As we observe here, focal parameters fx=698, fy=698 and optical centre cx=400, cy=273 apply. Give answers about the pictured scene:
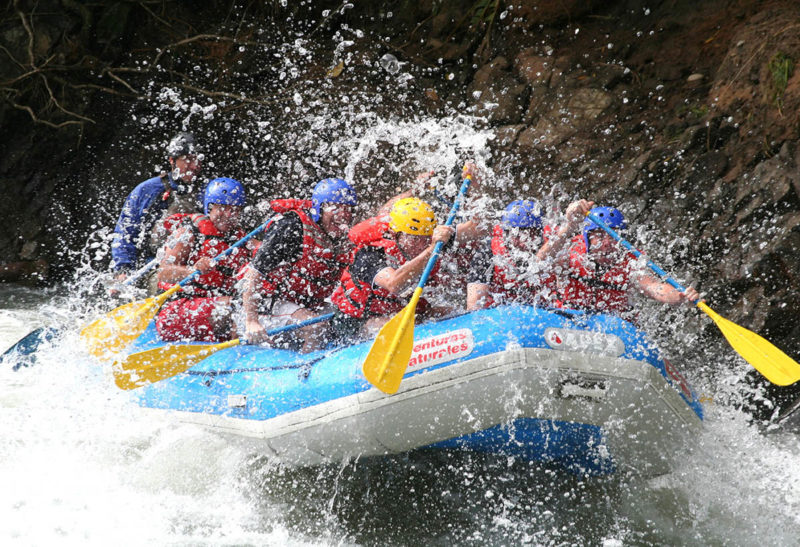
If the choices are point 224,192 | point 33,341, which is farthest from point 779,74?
point 33,341

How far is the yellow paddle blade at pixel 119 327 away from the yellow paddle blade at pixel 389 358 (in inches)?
67.4

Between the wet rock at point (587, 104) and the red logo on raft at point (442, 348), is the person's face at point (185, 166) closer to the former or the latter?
the red logo on raft at point (442, 348)

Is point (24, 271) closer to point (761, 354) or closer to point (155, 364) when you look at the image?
point (155, 364)

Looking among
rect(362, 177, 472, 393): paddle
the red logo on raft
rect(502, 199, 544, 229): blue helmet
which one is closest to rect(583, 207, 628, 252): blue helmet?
rect(502, 199, 544, 229): blue helmet

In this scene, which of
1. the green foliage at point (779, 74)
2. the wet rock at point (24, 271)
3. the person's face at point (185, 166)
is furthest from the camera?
the wet rock at point (24, 271)

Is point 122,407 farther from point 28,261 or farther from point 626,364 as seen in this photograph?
point 28,261

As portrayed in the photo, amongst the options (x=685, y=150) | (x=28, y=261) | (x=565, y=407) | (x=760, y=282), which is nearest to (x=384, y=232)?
(x=565, y=407)

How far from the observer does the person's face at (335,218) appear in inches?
165

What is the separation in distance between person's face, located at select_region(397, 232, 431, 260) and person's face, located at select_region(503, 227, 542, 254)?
0.79m

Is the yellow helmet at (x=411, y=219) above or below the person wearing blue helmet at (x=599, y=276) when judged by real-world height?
above

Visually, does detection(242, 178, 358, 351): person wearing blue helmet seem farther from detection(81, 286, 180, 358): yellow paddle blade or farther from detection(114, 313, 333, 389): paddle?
detection(81, 286, 180, 358): yellow paddle blade

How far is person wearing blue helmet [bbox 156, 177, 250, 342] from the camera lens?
450 centimetres

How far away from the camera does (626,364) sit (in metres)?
3.52

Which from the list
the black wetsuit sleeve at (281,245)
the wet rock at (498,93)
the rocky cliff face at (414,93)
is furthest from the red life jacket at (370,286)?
the wet rock at (498,93)
